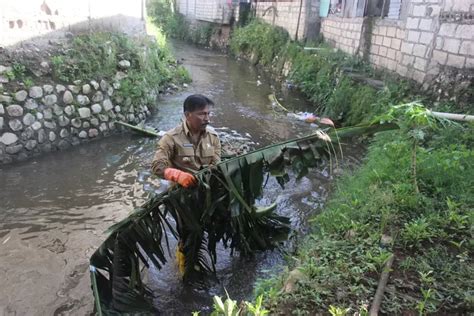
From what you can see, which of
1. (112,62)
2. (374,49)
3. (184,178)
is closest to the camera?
(184,178)

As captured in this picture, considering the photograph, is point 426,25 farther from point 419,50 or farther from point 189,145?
point 189,145

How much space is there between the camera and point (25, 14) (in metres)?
7.06

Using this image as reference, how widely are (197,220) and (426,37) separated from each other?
653 centimetres

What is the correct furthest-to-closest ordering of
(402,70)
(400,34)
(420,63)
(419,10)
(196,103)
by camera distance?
(400,34) → (402,70) → (420,63) → (419,10) → (196,103)

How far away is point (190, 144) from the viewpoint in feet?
13.3

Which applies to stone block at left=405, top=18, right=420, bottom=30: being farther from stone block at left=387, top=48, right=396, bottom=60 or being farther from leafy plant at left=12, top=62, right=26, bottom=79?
leafy plant at left=12, top=62, right=26, bottom=79

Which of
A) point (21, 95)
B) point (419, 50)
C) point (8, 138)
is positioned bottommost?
point (8, 138)

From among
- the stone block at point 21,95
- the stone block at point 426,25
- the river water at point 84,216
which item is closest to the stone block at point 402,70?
the stone block at point 426,25

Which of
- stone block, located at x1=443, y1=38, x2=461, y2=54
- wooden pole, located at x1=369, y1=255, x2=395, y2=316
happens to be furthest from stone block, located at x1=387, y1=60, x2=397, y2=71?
wooden pole, located at x1=369, y1=255, x2=395, y2=316

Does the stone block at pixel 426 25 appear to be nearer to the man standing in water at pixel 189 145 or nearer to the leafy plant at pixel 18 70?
the man standing in water at pixel 189 145

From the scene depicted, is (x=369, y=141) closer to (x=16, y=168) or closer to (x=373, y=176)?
(x=373, y=176)

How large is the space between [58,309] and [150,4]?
33724mm

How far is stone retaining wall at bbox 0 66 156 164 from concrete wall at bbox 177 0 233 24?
1656 centimetres

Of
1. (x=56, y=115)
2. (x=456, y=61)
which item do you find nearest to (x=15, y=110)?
(x=56, y=115)
